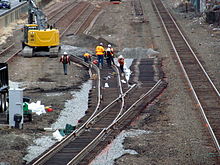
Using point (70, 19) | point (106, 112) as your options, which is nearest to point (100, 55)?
point (106, 112)

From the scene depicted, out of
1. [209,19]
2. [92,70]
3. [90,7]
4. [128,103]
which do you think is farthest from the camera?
[90,7]

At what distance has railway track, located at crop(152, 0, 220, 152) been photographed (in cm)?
1953

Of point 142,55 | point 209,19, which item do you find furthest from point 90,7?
point 142,55

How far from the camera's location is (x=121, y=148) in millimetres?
16766

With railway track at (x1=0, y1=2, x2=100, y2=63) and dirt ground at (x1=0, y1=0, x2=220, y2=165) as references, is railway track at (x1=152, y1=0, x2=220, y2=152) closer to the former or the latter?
dirt ground at (x1=0, y1=0, x2=220, y2=165)

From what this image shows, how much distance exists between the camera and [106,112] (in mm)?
20891

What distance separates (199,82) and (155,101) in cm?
381

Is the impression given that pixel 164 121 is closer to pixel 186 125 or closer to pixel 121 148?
pixel 186 125

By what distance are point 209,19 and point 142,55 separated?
15998mm

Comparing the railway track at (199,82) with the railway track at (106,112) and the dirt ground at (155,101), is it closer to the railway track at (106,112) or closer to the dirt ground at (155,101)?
the dirt ground at (155,101)

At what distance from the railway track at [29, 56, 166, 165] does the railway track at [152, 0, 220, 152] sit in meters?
Result: 1.50

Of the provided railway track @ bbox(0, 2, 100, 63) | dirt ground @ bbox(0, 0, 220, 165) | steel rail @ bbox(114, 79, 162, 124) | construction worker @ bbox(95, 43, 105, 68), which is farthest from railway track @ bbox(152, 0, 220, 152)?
railway track @ bbox(0, 2, 100, 63)

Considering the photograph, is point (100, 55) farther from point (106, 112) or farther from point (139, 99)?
point (106, 112)

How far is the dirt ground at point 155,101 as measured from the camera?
1620cm
